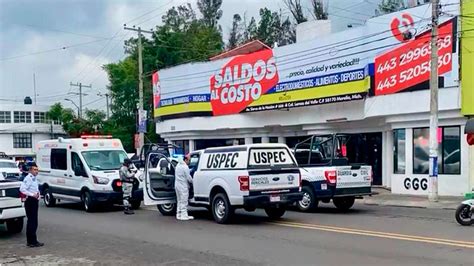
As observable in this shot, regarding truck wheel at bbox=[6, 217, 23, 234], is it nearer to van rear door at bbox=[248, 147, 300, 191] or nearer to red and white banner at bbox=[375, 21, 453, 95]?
van rear door at bbox=[248, 147, 300, 191]

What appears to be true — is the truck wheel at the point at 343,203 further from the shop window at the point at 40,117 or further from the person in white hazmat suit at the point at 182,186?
the shop window at the point at 40,117

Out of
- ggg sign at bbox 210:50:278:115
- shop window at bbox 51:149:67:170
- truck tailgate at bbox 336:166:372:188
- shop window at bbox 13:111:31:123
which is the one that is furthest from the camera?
shop window at bbox 13:111:31:123

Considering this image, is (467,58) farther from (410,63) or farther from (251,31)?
(251,31)

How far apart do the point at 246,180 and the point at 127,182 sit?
545cm

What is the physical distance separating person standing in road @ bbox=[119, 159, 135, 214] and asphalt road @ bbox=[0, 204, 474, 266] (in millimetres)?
1177

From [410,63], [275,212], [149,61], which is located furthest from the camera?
[149,61]

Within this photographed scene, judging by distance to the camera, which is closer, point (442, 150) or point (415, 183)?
point (442, 150)

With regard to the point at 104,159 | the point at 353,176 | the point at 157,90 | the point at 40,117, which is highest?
the point at 157,90

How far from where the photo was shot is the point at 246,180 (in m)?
13.3

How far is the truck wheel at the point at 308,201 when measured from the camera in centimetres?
1609

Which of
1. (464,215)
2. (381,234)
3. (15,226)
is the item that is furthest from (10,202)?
(464,215)

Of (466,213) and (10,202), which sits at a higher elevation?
(10,202)

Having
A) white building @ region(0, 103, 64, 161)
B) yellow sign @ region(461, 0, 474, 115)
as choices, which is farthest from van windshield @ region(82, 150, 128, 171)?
white building @ region(0, 103, 64, 161)

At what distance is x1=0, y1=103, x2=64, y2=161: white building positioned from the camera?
8231cm
